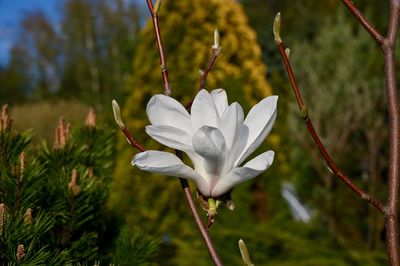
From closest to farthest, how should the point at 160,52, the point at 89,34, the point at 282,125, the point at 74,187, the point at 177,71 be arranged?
1. the point at 160,52
2. the point at 74,187
3. the point at 177,71
4. the point at 282,125
5. the point at 89,34

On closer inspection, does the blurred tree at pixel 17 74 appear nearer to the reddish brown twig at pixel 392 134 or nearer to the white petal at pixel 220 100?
the white petal at pixel 220 100

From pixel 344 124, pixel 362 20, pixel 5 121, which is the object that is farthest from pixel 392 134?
pixel 344 124

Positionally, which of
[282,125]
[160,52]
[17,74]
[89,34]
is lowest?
[282,125]

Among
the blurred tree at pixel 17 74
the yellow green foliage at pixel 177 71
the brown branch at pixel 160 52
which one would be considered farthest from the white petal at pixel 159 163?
the blurred tree at pixel 17 74

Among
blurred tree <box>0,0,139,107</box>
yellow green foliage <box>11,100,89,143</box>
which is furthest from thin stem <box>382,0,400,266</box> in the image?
blurred tree <box>0,0,139,107</box>

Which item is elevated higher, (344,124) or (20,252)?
(20,252)

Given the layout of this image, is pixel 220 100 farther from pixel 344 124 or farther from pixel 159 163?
pixel 344 124

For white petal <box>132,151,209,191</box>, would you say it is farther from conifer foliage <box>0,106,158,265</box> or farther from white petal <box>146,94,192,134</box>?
conifer foliage <box>0,106,158,265</box>

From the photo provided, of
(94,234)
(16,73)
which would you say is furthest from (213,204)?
(16,73)
